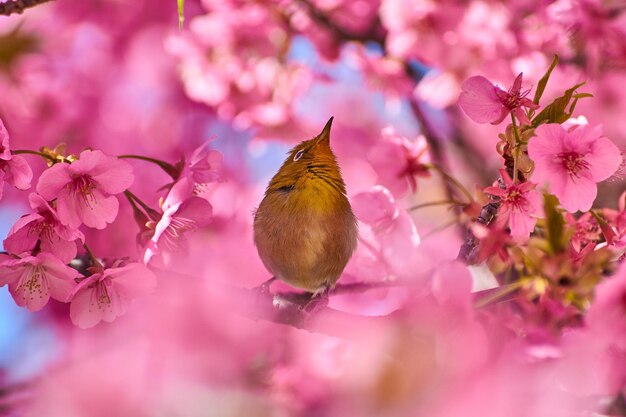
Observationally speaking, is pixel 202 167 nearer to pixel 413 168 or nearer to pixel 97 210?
pixel 97 210

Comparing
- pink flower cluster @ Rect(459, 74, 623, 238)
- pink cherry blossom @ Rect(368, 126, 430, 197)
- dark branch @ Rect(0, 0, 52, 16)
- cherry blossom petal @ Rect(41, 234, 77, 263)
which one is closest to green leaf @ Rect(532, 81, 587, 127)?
pink flower cluster @ Rect(459, 74, 623, 238)

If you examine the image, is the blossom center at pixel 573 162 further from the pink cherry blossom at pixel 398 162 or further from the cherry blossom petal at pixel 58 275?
the cherry blossom petal at pixel 58 275

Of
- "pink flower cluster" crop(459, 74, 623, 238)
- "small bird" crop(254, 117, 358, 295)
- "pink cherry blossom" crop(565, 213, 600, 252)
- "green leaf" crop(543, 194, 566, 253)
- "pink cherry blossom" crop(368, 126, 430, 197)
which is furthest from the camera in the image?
"pink cherry blossom" crop(368, 126, 430, 197)

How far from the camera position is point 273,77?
228 centimetres

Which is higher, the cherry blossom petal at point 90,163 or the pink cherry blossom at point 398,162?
the cherry blossom petal at point 90,163

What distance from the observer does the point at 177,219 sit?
1.03 m

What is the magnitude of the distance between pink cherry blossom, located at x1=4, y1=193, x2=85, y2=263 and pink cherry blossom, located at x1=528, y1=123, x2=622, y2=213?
27.7 inches

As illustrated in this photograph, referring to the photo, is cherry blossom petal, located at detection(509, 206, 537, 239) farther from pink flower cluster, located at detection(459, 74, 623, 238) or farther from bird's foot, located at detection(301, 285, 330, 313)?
bird's foot, located at detection(301, 285, 330, 313)

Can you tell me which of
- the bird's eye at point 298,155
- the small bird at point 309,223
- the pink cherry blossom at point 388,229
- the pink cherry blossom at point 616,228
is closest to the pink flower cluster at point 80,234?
the small bird at point 309,223

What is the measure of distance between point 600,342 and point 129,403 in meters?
1.56

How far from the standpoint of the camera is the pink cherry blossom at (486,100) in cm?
95

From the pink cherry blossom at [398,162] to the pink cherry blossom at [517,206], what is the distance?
0.37 meters

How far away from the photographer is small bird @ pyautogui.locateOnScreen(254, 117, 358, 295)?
116 centimetres

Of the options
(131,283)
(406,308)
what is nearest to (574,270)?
(406,308)
